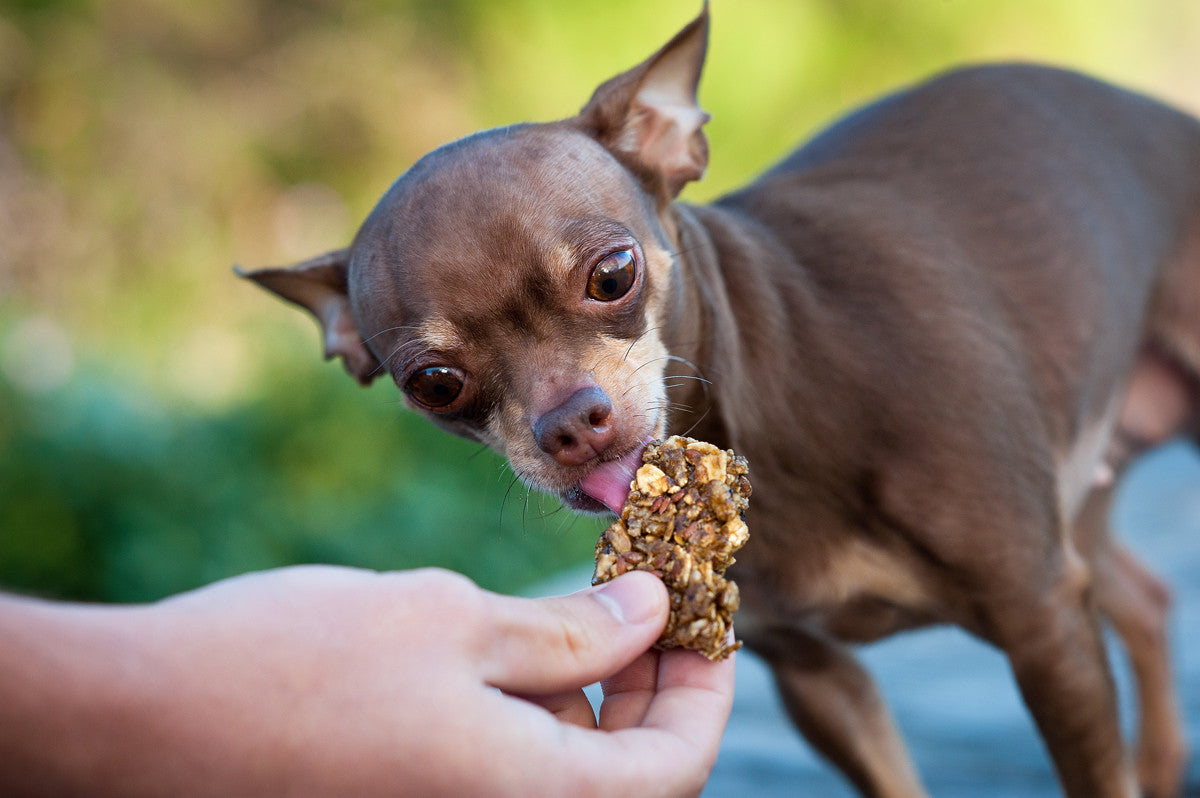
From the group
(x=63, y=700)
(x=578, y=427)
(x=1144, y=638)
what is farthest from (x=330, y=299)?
(x=1144, y=638)

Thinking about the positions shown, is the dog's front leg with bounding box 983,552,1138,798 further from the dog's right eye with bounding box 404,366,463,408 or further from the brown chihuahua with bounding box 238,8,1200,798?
the dog's right eye with bounding box 404,366,463,408

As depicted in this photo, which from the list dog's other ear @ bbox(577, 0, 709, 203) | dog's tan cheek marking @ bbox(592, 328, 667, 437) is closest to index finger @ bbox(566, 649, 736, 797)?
dog's tan cheek marking @ bbox(592, 328, 667, 437)

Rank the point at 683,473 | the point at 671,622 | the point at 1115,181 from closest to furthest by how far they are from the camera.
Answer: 1. the point at 671,622
2. the point at 683,473
3. the point at 1115,181

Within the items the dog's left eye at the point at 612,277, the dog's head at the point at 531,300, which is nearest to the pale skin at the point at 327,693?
the dog's head at the point at 531,300

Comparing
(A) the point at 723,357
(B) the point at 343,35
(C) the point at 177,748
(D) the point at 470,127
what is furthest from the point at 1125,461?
(B) the point at 343,35

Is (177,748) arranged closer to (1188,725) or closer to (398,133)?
(1188,725)

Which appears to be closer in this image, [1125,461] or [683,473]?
[683,473]

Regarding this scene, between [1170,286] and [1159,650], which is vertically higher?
[1170,286]

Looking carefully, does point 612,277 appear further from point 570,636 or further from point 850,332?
point 570,636
